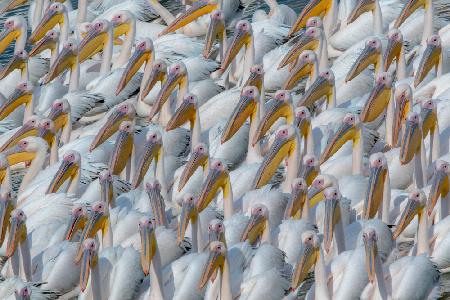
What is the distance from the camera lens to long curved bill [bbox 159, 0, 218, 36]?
1800cm

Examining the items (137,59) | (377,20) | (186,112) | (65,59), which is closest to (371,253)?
(186,112)

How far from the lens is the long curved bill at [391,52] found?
15.5m

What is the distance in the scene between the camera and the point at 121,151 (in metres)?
14.7

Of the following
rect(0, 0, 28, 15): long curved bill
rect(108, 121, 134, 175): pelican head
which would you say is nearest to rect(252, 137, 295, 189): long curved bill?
rect(108, 121, 134, 175): pelican head

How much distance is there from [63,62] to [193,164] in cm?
343

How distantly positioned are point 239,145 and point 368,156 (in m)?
1.28

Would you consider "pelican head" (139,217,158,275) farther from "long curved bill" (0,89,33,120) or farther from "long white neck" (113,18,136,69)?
"long white neck" (113,18,136,69)

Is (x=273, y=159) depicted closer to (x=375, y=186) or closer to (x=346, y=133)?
(x=346, y=133)

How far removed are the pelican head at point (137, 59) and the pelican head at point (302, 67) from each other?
1503 mm

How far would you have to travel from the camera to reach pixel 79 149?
49.8ft

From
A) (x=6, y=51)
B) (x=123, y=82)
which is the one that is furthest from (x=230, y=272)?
(x=6, y=51)

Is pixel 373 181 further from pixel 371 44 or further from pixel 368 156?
pixel 371 44

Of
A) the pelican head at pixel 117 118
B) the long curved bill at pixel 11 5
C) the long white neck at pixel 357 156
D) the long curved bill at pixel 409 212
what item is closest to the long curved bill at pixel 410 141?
the long white neck at pixel 357 156

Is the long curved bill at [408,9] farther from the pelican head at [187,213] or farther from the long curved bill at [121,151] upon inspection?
the pelican head at [187,213]
